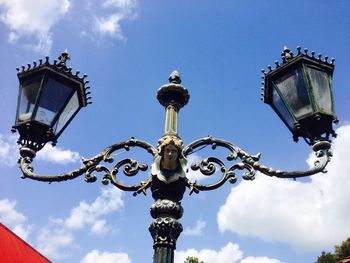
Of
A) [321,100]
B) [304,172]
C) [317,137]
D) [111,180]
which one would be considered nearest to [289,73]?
[321,100]

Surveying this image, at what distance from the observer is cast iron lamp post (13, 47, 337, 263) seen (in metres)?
3.35

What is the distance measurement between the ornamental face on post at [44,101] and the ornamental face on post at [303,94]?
2008 millimetres

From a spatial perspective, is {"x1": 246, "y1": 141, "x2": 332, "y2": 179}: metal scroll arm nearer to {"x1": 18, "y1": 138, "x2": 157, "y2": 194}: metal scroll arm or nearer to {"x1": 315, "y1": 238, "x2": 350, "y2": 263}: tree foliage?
{"x1": 18, "y1": 138, "x2": 157, "y2": 194}: metal scroll arm

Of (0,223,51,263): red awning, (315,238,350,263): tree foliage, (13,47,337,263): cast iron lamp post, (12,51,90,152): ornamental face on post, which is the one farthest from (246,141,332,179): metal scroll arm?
(315,238,350,263): tree foliage

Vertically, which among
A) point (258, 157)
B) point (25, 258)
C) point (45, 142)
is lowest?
point (258, 157)

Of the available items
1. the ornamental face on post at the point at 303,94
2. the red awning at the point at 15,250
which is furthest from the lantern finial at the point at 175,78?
the red awning at the point at 15,250

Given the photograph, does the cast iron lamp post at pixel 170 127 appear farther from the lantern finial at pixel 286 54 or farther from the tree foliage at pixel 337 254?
the tree foliage at pixel 337 254

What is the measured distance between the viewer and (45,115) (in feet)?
13.3

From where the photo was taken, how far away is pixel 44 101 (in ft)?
13.2

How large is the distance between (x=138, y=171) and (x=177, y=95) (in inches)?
35.0

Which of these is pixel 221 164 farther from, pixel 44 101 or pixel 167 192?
pixel 44 101

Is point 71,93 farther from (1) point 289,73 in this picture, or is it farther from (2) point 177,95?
(1) point 289,73

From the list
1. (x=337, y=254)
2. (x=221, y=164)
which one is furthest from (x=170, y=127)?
(x=337, y=254)

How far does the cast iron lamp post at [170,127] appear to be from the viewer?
3352 mm
